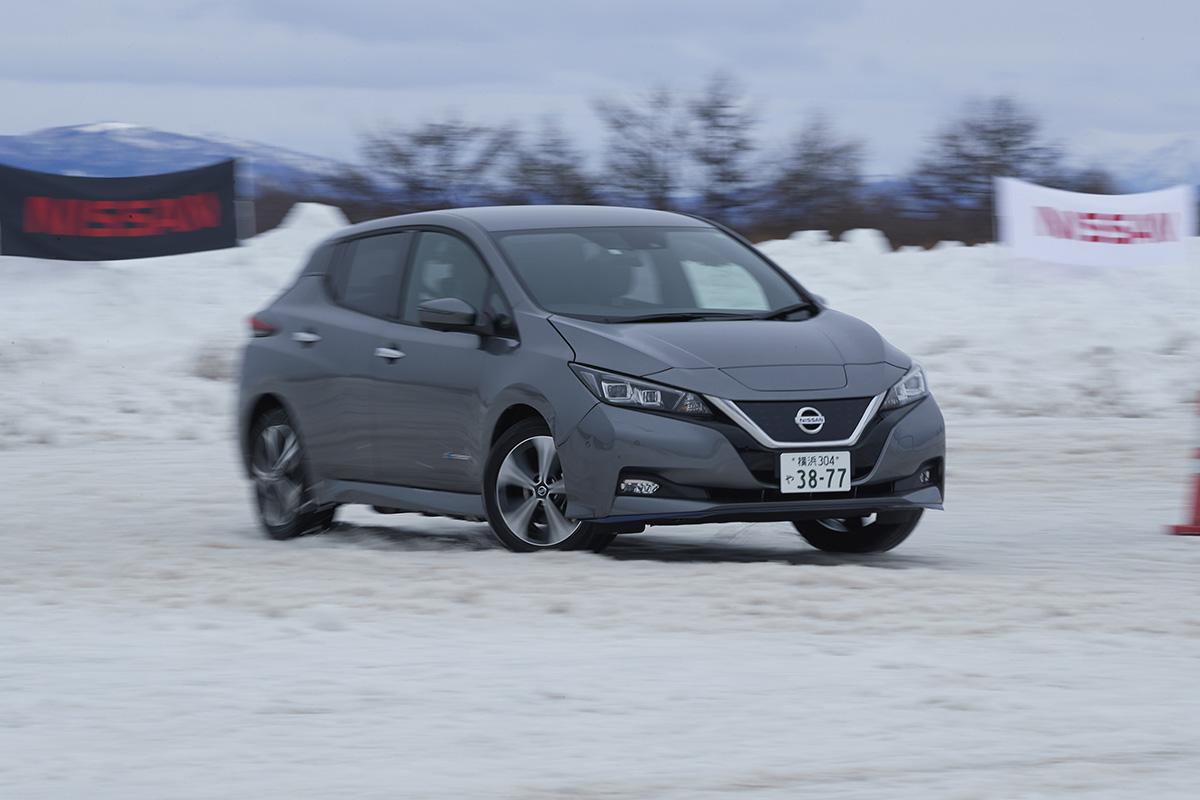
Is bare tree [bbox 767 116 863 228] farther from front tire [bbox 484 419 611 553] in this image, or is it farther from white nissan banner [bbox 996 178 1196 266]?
front tire [bbox 484 419 611 553]

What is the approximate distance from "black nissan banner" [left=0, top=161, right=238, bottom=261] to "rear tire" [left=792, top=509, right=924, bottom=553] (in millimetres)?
15961

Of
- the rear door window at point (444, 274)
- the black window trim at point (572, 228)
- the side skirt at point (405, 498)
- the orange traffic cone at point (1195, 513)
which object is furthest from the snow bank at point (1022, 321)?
the rear door window at point (444, 274)

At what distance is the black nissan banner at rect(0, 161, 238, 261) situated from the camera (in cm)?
2423

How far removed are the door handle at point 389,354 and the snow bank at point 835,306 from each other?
28.1 ft

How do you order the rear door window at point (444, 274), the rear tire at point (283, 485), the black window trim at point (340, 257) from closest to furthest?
the rear door window at point (444, 274)
the black window trim at point (340, 257)
the rear tire at point (283, 485)

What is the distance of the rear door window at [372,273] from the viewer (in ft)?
33.2

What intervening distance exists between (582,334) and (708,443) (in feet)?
2.53

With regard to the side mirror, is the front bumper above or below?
below

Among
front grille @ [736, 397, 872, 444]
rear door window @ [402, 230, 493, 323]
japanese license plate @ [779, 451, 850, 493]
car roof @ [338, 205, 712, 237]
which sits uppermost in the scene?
car roof @ [338, 205, 712, 237]

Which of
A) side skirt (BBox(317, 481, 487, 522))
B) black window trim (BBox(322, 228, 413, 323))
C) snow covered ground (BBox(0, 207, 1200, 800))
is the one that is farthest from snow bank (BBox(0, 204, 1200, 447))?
side skirt (BBox(317, 481, 487, 522))

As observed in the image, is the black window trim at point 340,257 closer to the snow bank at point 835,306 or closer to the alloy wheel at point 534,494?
the alloy wheel at point 534,494

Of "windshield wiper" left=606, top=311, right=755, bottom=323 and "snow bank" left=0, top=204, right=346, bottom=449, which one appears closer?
"windshield wiper" left=606, top=311, right=755, bottom=323

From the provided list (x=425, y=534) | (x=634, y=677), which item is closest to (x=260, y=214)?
(x=425, y=534)

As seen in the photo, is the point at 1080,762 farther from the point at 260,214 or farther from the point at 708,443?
the point at 260,214
